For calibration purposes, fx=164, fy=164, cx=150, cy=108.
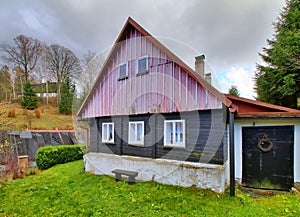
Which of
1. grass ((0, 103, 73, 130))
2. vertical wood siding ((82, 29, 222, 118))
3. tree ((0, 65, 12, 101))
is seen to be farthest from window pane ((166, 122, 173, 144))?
tree ((0, 65, 12, 101))

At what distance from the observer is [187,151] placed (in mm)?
5582

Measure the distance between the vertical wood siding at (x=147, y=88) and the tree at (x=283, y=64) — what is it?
7400mm

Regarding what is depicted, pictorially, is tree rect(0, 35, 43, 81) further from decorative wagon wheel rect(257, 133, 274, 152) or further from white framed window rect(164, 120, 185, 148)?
decorative wagon wheel rect(257, 133, 274, 152)

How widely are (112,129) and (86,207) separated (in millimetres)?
3651

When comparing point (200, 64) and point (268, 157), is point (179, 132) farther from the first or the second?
point (200, 64)

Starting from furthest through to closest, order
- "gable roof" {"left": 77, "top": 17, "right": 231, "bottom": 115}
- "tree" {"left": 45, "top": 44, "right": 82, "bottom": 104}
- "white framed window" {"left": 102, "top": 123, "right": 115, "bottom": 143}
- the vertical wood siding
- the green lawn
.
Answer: "tree" {"left": 45, "top": 44, "right": 82, "bottom": 104}, "white framed window" {"left": 102, "top": 123, "right": 115, "bottom": 143}, the vertical wood siding, "gable roof" {"left": 77, "top": 17, "right": 231, "bottom": 115}, the green lawn

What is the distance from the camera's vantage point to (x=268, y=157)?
5203 mm

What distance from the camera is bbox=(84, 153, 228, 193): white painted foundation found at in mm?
4891

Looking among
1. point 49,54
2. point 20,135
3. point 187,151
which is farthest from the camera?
point 49,54

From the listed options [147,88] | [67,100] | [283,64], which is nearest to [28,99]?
[67,100]

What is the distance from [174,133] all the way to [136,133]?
70.7 inches

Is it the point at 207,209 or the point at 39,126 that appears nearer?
the point at 207,209

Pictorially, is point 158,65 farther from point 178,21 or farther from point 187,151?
point 178,21

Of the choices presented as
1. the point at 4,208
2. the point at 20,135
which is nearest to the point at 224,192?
the point at 4,208
